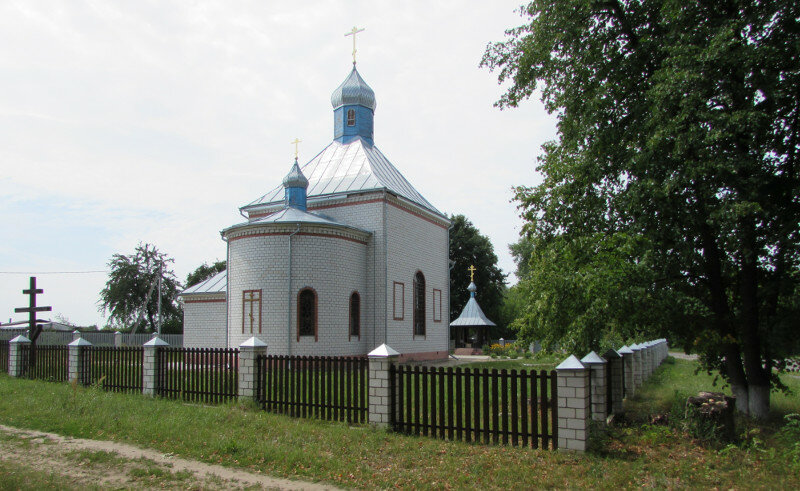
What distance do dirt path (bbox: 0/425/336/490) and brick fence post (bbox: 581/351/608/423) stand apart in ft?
13.4

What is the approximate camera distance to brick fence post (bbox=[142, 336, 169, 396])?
1177 cm

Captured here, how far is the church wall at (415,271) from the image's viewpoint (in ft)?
67.4

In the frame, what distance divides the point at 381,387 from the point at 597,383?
10.3 feet

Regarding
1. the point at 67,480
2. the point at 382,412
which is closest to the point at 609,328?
the point at 382,412

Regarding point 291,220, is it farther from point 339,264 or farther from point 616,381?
point 616,381

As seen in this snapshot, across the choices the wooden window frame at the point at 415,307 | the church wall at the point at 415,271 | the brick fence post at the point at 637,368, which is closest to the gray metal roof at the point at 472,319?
the church wall at the point at 415,271

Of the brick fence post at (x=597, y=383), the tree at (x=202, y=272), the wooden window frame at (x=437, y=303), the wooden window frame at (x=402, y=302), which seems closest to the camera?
the brick fence post at (x=597, y=383)

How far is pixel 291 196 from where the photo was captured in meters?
20.4

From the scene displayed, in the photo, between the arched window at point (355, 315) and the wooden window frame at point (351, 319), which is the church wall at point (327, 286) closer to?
the wooden window frame at point (351, 319)

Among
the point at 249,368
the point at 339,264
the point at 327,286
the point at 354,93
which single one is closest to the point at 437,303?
the point at 339,264

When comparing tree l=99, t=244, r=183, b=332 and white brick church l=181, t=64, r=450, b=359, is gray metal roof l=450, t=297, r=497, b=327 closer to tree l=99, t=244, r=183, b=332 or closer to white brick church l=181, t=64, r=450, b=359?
white brick church l=181, t=64, r=450, b=359

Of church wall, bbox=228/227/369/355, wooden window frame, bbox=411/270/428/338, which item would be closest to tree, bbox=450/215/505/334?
wooden window frame, bbox=411/270/428/338

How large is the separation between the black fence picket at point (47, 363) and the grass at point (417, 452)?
→ 3.97m

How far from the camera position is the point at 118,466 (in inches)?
271
